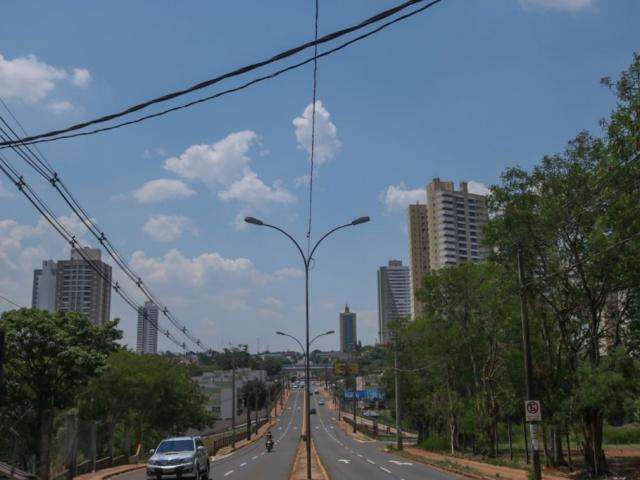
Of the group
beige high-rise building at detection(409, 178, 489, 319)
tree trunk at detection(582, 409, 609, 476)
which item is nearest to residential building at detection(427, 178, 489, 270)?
beige high-rise building at detection(409, 178, 489, 319)

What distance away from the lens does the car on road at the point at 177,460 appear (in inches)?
861

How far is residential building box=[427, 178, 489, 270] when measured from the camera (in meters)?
166

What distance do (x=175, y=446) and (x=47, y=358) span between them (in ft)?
46.7

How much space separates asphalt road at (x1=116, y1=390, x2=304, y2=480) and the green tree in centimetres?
571

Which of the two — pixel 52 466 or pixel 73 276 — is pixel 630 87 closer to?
pixel 52 466

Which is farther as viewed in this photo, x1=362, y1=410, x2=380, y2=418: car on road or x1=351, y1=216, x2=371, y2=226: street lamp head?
x1=362, y1=410, x2=380, y2=418: car on road

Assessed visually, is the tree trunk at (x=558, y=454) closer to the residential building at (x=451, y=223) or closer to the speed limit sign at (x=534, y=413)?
the speed limit sign at (x=534, y=413)

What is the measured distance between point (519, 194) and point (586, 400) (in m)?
10.2

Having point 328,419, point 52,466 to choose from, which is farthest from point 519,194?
point 328,419

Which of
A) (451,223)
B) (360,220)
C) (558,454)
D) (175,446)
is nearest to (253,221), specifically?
(360,220)

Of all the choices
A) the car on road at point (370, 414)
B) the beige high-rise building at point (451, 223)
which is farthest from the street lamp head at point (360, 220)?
the beige high-rise building at point (451, 223)

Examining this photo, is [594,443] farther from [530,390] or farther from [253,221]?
[253,221]

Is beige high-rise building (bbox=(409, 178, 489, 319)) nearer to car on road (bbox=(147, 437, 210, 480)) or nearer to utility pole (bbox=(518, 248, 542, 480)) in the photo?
utility pole (bbox=(518, 248, 542, 480))

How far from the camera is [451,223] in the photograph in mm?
166250
